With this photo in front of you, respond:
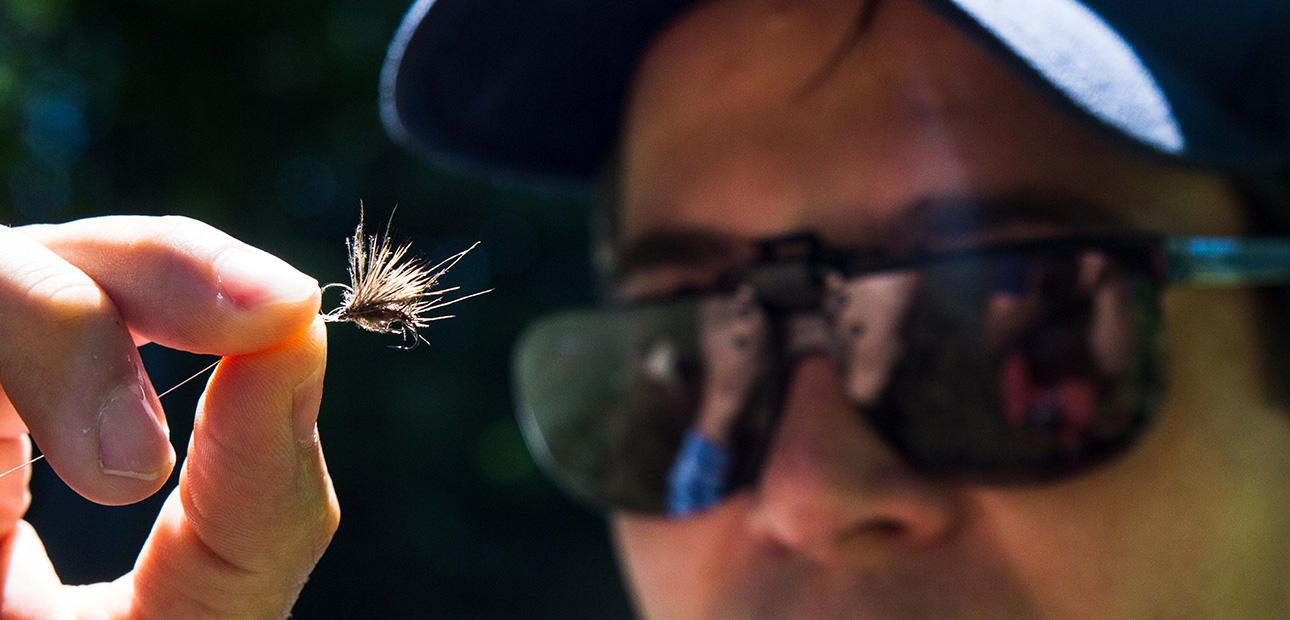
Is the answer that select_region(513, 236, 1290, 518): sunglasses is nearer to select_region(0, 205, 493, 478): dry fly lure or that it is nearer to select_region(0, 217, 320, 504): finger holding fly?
select_region(0, 205, 493, 478): dry fly lure

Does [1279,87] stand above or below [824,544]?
above

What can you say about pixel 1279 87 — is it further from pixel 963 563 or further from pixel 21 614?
pixel 21 614

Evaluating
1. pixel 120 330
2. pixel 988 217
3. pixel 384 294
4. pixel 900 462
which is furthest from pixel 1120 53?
pixel 120 330

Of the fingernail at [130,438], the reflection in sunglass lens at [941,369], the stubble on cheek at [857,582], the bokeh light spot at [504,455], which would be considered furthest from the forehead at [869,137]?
the bokeh light spot at [504,455]

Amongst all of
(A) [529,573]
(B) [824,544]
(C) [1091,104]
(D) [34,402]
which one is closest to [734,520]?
(B) [824,544]

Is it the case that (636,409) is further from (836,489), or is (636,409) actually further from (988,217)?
(988,217)

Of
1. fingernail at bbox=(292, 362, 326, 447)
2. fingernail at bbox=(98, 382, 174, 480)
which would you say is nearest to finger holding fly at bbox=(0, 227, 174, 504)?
fingernail at bbox=(98, 382, 174, 480)
